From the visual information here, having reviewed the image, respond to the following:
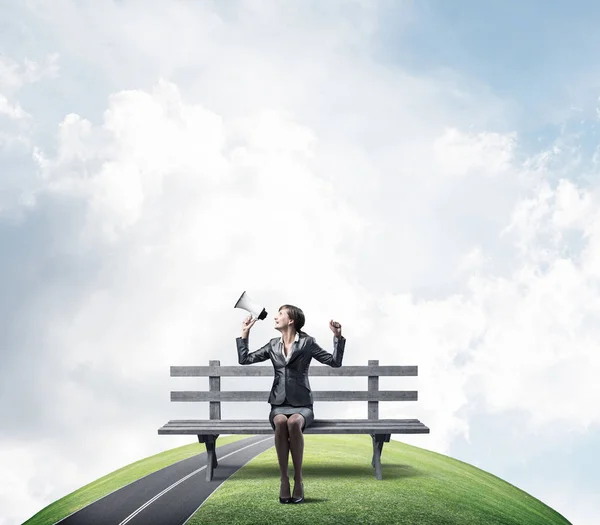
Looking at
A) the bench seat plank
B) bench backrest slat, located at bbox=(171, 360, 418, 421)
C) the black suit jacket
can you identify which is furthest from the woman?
bench backrest slat, located at bbox=(171, 360, 418, 421)

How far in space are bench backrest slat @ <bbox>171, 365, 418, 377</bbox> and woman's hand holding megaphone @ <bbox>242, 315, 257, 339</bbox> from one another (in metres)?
1.54

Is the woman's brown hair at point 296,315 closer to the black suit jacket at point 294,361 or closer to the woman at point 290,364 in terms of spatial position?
the woman at point 290,364

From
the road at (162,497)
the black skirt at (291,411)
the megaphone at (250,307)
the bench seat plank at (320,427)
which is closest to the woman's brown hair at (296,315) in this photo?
the megaphone at (250,307)

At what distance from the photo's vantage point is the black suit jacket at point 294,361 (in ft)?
26.5

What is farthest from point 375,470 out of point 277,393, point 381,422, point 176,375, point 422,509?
point 176,375

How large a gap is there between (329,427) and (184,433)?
185 cm

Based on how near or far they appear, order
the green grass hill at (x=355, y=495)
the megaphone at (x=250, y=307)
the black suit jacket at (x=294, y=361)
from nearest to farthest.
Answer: the green grass hill at (x=355, y=495), the black suit jacket at (x=294, y=361), the megaphone at (x=250, y=307)

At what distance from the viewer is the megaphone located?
837 cm

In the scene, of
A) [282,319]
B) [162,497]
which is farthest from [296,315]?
[162,497]

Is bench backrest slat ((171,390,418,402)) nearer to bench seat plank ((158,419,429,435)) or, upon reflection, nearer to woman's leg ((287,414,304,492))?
bench seat plank ((158,419,429,435))

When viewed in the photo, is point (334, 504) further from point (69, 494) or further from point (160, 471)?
point (69, 494)

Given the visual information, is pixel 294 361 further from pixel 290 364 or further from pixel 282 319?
pixel 282 319

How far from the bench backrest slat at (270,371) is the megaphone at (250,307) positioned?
5.46ft

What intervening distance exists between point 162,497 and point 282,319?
2.80m
